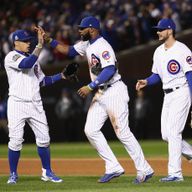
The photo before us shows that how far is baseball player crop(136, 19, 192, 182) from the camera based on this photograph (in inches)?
381

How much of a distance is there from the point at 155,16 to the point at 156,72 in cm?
1009

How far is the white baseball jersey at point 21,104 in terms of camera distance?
10.0 metres

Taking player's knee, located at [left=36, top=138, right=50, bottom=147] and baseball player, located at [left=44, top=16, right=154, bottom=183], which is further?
player's knee, located at [left=36, top=138, right=50, bottom=147]

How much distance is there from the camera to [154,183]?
9.66 meters

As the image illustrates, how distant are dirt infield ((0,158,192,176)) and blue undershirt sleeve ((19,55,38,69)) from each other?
2.54 meters

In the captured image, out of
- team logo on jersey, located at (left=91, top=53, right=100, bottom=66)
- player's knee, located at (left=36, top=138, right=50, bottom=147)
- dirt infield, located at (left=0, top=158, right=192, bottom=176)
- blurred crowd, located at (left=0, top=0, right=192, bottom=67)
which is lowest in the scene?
dirt infield, located at (left=0, top=158, right=192, bottom=176)

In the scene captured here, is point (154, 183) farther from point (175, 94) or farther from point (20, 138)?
point (20, 138)

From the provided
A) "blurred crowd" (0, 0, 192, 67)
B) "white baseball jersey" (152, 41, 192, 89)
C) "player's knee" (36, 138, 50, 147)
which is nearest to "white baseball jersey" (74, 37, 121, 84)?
"white baseball jersey" (152, 41, 192, 89)

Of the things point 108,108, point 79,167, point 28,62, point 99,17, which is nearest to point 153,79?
point 108,108

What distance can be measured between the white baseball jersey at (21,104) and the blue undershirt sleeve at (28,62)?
89 millimetres

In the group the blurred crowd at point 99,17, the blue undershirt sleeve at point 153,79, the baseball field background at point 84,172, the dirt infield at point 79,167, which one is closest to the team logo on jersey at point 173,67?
the blue undershirt sleeve at point 153,79

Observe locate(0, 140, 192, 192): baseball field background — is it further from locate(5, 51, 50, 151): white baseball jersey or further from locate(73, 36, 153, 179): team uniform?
locate(5, 51, 50, 151): white baseball jersey

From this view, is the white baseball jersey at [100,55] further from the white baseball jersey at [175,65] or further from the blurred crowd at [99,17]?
the blurred crowd at [99,17]

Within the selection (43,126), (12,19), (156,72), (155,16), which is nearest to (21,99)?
(43,126)
